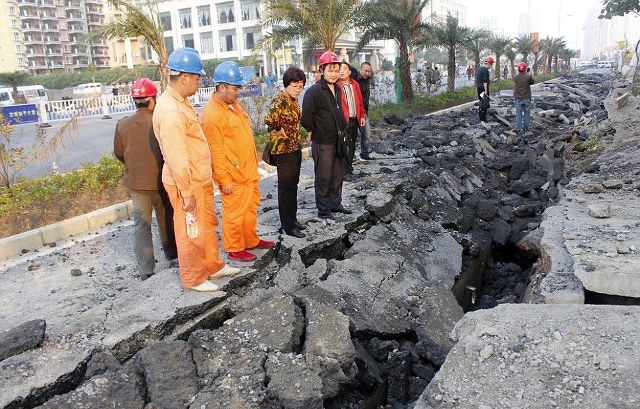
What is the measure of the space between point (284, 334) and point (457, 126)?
10637mm

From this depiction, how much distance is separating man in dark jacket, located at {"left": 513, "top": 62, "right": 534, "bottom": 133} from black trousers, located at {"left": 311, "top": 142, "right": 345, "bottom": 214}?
7252 mm

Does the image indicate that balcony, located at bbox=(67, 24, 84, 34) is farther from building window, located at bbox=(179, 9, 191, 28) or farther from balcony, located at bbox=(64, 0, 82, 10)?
building window, located at bbox=(179, 9, 191, 28)

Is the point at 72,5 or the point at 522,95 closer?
the point at 522,95

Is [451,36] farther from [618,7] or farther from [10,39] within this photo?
[10,39]

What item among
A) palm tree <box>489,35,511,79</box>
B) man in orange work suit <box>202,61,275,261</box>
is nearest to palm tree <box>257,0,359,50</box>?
man in orange work suit <box>202,61,275,261</box>

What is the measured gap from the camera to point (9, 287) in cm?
475

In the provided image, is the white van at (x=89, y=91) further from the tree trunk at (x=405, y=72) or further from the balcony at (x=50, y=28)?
the balcony at (x=50, y=28)

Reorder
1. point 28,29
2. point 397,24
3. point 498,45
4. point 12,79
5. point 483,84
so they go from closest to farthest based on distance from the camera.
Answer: point 483,84 < point 397,24 < point 498,45 < point 12,79 < point 28,29

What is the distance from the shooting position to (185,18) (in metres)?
58.4

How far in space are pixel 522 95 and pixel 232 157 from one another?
9587 mm

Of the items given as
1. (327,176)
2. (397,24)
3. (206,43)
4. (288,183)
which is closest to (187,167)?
(288,183)

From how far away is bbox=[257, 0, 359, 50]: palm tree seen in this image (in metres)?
13.7

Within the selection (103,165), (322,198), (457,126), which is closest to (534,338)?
(322,198)

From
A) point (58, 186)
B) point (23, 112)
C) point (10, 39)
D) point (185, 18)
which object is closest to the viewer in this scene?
point (58, 186)
